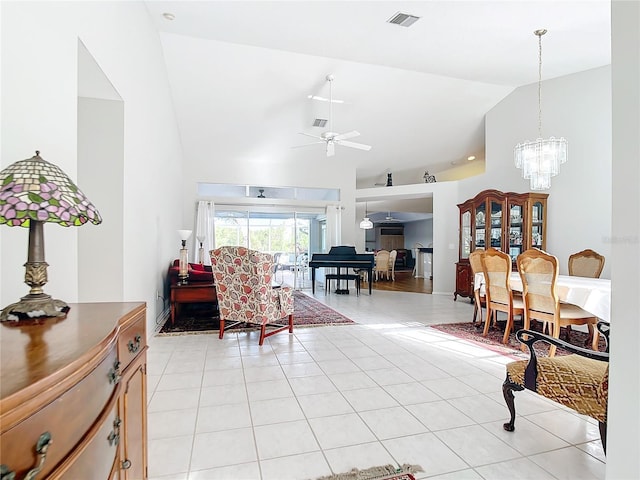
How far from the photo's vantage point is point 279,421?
207cm

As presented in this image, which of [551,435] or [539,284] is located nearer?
[551,435]

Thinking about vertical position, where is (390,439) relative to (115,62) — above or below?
below

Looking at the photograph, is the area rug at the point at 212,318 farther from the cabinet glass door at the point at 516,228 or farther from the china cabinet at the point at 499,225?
the cabinet glass door at the point at 516,228

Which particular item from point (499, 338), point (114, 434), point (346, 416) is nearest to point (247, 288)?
point (346, 416)

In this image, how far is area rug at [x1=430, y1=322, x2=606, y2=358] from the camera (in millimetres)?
3471

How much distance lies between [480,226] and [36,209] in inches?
261

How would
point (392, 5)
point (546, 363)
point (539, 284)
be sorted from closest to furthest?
point (546, 363) → point (539, 284) → point (392, 5)

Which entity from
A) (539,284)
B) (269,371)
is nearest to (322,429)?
(269,371)

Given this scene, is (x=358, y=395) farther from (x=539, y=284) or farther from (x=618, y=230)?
(x=539, y=284)

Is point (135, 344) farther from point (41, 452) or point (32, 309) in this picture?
point (41, 452)

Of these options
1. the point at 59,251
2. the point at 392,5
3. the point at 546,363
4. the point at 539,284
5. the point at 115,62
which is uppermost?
the point at 392,5

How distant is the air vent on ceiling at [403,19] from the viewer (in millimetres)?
3750

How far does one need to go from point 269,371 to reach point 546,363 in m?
2.05

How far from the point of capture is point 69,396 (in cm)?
63
